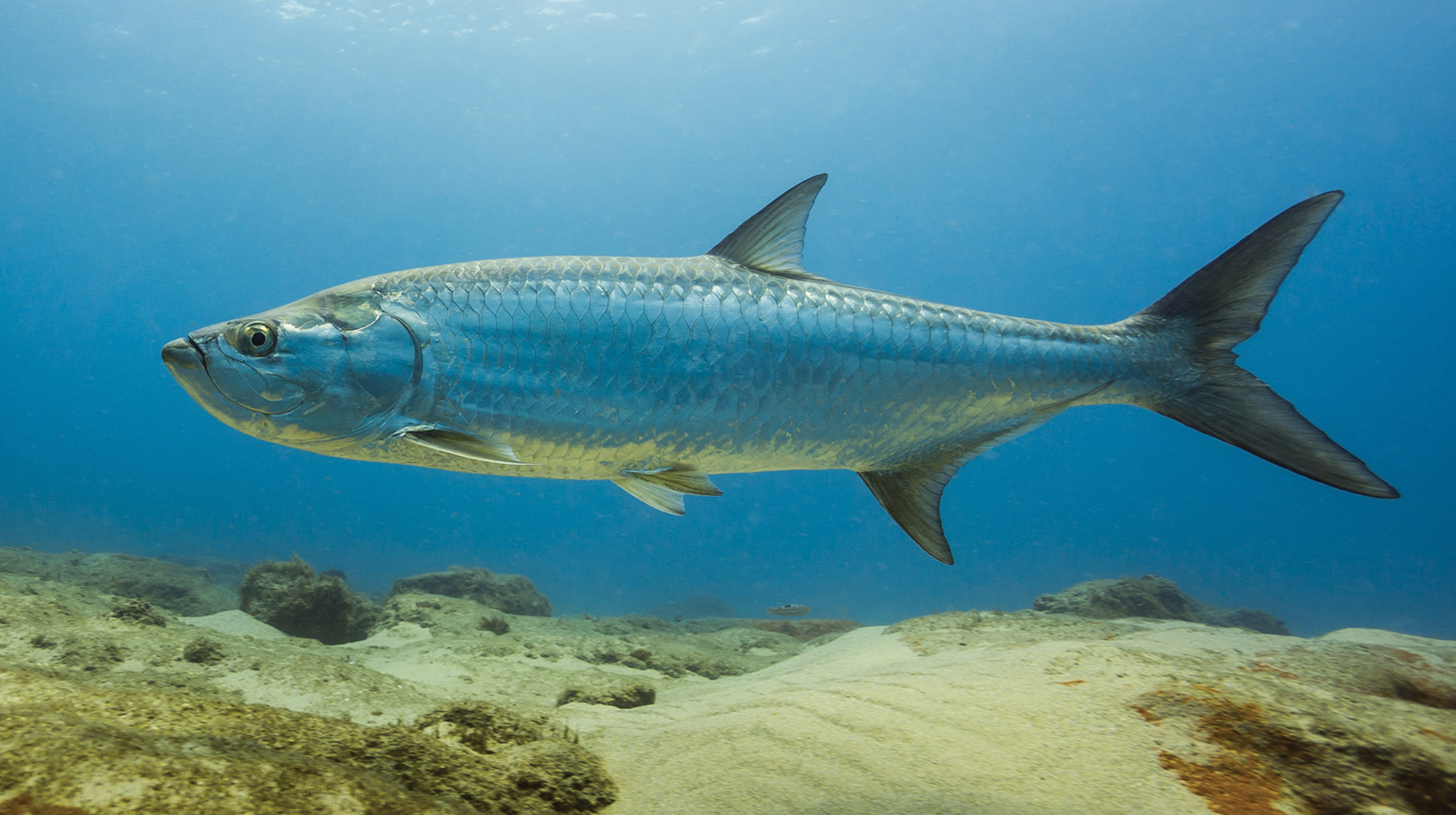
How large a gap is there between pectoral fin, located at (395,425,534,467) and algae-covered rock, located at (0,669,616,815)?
35.7 inches

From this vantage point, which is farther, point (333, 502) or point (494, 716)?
point (333, 502)

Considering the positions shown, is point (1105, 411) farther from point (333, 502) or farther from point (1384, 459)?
point (333, 502)

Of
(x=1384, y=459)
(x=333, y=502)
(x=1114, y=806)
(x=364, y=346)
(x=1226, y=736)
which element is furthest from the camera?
(x=333, y=502)

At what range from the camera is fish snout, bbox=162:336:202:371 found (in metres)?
2.21

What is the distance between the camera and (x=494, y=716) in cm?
188

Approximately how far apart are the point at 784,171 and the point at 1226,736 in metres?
54.6

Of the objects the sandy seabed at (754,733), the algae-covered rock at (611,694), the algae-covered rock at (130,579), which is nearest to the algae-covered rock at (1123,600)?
the sandy seabed at (754,733)

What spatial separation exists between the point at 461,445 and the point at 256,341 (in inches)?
36.2

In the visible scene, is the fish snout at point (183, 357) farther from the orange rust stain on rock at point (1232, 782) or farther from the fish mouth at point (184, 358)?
the orange rust stain on rock at point (1232, 782)

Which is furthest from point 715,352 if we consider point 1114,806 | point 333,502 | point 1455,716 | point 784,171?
point 333,502

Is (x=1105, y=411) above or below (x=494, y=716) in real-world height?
above

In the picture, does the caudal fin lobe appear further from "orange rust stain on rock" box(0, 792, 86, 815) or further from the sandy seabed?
"orange rust stain on rock" box(0, 792, 86, 815)

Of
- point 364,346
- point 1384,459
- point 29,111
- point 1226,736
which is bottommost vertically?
point 1226,736

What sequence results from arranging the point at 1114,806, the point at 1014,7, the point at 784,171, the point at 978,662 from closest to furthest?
1. the point at 1114,806
2. the point at 978,662
3. the point at 1014,7
4. the point at 784,171
